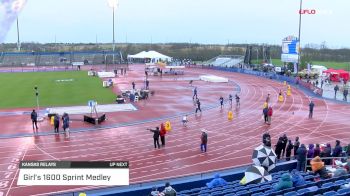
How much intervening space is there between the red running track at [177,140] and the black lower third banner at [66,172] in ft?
22.4

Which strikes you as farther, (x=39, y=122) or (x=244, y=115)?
(x=244, y=115)

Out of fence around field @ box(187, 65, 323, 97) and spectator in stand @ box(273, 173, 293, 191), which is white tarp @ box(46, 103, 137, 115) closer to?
fence around field @ box(187, 65, 323, 97)

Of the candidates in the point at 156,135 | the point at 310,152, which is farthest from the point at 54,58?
the point at 310,152

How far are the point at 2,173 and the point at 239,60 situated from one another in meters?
70.9

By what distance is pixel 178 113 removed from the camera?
98.4ft

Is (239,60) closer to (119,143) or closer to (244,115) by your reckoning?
(244,115)

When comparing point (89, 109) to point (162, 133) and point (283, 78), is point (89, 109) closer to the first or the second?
point (162, 133)

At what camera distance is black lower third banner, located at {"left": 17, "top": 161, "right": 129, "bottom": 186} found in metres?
7.92

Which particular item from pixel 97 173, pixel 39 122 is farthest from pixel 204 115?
pixel 97 173

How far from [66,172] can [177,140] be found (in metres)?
14.3

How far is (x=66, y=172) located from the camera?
7.92 meters

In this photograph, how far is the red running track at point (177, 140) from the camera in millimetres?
17375

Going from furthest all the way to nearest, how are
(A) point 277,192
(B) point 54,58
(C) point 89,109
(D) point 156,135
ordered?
(B) point 54,58 < (C) point 89,109 < (D) point 156,135 < (A) point 277,192

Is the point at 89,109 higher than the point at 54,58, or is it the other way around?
the point at 54,58
